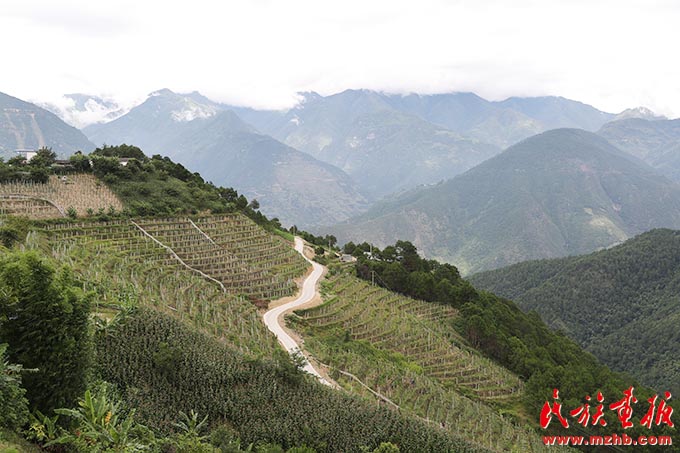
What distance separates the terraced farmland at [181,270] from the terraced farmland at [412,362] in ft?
16.8

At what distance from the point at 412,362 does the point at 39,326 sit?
29724 mm

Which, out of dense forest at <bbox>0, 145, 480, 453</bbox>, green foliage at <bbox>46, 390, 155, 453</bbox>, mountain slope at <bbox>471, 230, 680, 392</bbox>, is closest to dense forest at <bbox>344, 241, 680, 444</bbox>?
dense forest at <bbox>0, 145, 480, 453</bbox>

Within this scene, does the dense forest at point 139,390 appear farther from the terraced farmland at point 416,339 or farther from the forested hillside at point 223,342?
the terraced farmland at point 416,339

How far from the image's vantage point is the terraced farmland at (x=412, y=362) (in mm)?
29000

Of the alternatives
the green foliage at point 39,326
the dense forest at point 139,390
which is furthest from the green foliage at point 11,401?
the green foliage at point 39,326

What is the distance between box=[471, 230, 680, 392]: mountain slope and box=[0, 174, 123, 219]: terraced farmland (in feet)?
309

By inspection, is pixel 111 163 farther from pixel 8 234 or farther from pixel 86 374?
pixel 86 374

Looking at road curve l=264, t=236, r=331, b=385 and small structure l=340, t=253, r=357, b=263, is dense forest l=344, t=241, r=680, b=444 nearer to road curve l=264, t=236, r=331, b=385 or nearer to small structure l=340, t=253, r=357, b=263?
small structure l=340, t=253, r=357, b=263

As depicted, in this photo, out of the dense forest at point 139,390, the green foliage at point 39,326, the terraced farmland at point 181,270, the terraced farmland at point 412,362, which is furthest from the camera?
the terraced farmland at point 181,270

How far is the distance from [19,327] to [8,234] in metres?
23.6

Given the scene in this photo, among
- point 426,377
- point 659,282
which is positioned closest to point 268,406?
point 426,377

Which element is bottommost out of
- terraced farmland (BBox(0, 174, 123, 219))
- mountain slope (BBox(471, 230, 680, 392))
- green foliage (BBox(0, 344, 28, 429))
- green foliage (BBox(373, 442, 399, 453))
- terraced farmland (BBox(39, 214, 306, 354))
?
mountain slope (BBox(471, 230, 680, 392))

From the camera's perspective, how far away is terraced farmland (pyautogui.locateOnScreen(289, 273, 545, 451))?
95.1ft

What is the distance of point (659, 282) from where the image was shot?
120500 mm
